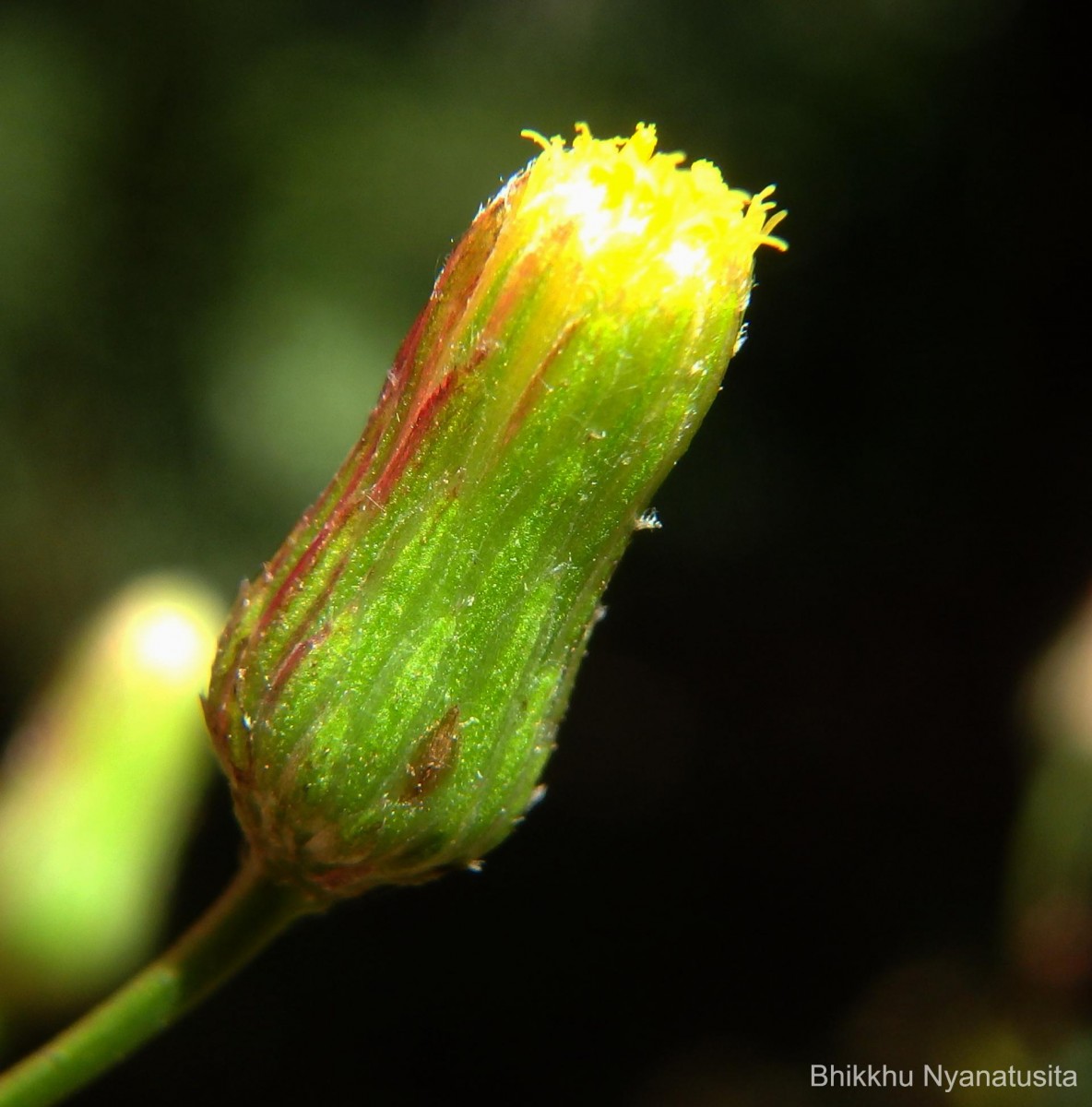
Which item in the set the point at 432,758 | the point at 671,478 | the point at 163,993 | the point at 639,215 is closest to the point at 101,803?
the point at 163,993

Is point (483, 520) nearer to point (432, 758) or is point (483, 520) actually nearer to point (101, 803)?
point (432, 758)

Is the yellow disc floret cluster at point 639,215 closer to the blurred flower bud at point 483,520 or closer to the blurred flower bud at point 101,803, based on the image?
the blurred flower bud at point 483,520

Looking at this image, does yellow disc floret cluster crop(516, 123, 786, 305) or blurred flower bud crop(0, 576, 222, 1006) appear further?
blurred flower bud crop(0, 576, 222, 1006)

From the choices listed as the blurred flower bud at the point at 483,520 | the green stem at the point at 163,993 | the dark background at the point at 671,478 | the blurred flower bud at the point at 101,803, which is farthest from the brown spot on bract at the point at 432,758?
the dark background at the point at 671,478

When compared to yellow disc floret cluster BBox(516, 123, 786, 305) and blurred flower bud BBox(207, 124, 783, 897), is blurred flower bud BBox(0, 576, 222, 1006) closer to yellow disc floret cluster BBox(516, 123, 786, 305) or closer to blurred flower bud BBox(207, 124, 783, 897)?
blurred flower bud BBox(207, 124, 783, 897)

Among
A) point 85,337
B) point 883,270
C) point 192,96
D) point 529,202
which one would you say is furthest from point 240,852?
point 883,270

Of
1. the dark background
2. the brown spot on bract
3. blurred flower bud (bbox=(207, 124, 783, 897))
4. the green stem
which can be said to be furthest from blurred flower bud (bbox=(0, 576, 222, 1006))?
the dark background

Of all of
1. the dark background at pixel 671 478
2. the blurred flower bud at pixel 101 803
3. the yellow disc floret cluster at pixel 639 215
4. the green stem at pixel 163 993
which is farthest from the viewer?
the dark background at pixel 671 478

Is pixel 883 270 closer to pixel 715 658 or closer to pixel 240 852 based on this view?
pixel 715 658
